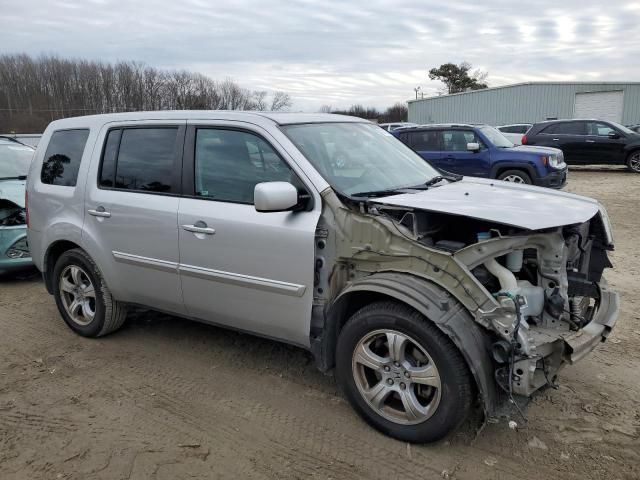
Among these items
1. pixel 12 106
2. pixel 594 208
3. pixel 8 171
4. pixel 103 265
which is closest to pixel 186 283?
pixel 103 265

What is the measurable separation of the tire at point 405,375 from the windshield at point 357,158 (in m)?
0.89

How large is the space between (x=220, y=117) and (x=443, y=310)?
6.83 ft

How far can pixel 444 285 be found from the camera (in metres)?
2.92

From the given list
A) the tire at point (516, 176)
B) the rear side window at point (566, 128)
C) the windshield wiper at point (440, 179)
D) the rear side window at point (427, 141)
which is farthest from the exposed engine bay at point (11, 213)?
the rear side window at point (566, 128)

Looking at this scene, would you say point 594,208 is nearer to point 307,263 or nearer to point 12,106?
point 307,263

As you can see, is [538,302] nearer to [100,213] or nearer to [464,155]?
[100,213]

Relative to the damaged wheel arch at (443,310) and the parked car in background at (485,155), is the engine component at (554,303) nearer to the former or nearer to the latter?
the damaged wheel arch at (443,310)

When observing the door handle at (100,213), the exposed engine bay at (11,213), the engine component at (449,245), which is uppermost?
the door handle at (100,213)

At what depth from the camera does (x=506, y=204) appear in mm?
3295

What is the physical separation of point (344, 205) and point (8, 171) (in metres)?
6.44

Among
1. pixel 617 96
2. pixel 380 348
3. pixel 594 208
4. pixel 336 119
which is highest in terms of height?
pixel 617 96

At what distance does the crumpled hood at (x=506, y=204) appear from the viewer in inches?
117

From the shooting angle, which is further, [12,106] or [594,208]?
[12,106]

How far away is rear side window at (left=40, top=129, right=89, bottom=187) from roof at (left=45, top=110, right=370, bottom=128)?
10cm
